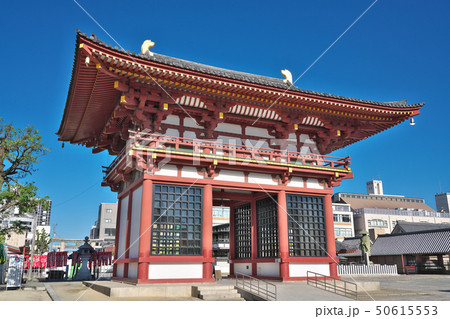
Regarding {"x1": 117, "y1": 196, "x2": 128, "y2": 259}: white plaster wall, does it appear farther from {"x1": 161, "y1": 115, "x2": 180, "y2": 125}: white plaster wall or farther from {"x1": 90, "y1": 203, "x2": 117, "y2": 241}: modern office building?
{"x1": 90, "y1": 203, "x2": 117, "y2": 241}: modern office building

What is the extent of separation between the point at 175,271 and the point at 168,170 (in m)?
4.91

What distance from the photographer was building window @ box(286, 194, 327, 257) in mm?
20469

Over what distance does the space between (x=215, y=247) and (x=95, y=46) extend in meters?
38.7

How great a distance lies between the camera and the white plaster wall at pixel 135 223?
18.0 metres

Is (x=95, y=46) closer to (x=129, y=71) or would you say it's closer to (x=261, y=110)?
(x=129, y=71)

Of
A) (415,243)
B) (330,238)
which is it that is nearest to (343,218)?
(415,243)

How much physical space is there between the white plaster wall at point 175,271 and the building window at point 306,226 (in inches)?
221

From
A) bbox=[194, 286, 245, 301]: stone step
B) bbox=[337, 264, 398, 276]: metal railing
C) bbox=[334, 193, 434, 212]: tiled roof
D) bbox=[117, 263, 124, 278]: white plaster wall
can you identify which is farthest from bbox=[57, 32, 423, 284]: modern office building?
bbox=[334, 193, 434, 212]: tiled roof

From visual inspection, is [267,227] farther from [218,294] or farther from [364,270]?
[364,270]

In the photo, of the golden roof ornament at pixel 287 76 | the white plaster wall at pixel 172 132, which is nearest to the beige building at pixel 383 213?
the golden roof ornament at pixel 287 76

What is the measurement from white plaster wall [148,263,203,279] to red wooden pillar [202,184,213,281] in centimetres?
30

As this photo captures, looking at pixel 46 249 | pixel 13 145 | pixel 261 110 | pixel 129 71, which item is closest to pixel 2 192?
pixel 13 145

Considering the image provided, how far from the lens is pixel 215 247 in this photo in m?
49.8

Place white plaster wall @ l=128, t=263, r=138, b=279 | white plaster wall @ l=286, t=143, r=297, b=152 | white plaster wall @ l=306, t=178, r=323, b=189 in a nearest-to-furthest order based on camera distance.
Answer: white plaster wall @ l=128, t=263, r=138, b=279, white plaster wall @ l=306, t=178, r=323, b=189, white plaster wall @ l=286, t=143, r=297, b=152
